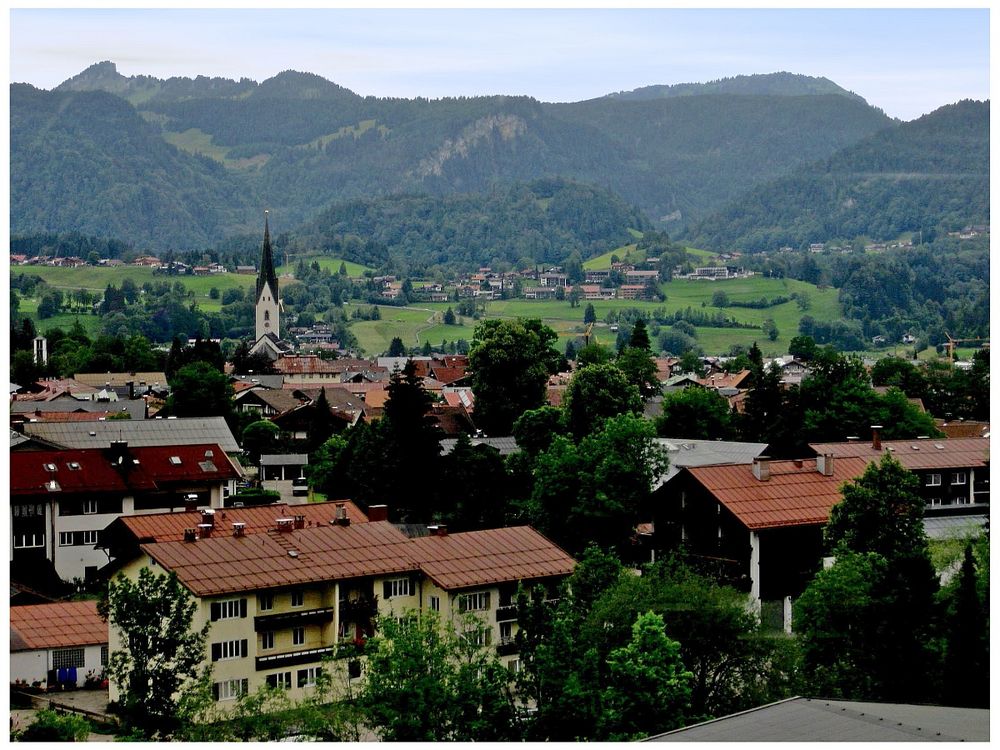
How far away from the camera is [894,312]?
610 feet

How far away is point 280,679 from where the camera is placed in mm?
25125

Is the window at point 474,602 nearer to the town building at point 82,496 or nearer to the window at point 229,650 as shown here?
the window at point 229,650

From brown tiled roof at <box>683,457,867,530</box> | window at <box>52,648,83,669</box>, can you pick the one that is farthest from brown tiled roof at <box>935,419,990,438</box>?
window at <box>52,648,83,669</box>

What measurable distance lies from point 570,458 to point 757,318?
130690 mm

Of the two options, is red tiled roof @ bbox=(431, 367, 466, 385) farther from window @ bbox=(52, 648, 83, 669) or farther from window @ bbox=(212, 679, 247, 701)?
window @ bbox=(212, 679, 247, 701)

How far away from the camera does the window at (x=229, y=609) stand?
24.8 m

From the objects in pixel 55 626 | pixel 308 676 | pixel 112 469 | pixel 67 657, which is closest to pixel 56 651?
pixel 67 657

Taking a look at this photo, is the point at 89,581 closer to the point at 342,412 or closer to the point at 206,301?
the point at 342,412

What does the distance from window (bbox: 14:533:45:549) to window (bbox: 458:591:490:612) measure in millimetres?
10595

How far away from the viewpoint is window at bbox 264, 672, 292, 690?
81.8ft

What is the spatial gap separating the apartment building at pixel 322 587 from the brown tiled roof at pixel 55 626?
3.12 feet

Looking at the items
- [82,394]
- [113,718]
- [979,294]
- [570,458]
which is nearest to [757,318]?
[979,294]

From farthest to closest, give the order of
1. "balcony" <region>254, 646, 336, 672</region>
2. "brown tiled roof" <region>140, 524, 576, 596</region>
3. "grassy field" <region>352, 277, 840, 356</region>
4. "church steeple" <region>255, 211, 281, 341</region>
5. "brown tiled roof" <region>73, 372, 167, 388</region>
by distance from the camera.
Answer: "grassy field" <region>352, 277, 840, 356</region>, "church steeple" <region>255, 211, 281, 341</region>, "brown tiled roof" <region>73, 372, 167, 388</region>, "brown tiled roof" <region>140, 524, 576, 596</region>, "balcony" <region>254, 646, 336, 672</region>

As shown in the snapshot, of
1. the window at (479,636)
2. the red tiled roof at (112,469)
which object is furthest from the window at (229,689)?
the red tiled roof at (112,469)
